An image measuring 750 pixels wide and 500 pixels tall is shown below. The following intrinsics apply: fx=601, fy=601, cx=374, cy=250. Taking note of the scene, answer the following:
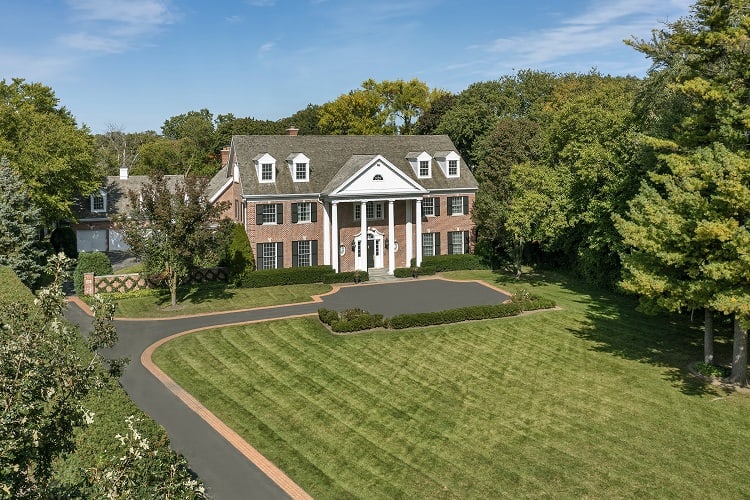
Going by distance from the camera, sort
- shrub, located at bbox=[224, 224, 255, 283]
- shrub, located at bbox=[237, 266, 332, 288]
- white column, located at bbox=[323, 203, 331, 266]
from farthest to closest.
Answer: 1. white column, located at bbox=[323, 203, 331, 266]
2. shrub, located at bbox=[224, 224, 255, 283]
3. shrub, located at bbox=[237, 266, 332, 288]

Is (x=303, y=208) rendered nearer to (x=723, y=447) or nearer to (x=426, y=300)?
(x=426, y=300)

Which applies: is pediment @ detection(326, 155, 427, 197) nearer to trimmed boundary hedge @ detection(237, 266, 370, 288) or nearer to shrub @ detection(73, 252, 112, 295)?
trimmed boundary hedge @ detection(237, 266, 370, 288)

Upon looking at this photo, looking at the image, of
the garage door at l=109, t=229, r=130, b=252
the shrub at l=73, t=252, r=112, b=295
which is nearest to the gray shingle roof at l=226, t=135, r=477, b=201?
the shrub at l=73, t=252, r=112, b=295

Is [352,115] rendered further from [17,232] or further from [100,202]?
[17,232]

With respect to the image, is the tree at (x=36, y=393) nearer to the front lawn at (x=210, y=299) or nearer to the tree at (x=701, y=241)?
the tree at (x=701, y=241)

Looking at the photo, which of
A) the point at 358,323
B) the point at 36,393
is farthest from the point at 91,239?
the point at 36,393

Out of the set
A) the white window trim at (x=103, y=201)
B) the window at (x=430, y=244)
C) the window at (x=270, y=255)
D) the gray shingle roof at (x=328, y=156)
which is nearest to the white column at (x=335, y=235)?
the gray shingle roof at (x=328, y=156)
